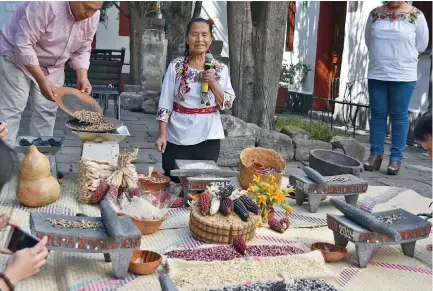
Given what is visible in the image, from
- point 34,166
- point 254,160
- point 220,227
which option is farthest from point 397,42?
point 34,166

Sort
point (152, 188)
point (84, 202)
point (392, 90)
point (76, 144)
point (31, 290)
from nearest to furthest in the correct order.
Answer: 1. point (31, 290)
2. point (84, 202)
3. point (152, 188)
4. point (392, 90)
5. point (76, 144)

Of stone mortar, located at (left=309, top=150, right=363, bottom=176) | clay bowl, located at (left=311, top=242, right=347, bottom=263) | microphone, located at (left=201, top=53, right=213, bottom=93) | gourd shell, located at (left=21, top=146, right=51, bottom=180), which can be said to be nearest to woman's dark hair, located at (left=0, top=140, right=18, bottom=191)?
gourd shell, located at (left=21, top=146, right=51, bottom=180)

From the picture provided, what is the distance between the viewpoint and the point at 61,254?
9.02ft

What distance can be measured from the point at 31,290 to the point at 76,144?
394cm

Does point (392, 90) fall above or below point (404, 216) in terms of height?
above

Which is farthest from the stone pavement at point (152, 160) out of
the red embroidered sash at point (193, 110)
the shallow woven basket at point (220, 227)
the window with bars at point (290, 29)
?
the window with bars at point (290, 29)

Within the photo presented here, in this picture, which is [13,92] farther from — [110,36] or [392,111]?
[110,36]

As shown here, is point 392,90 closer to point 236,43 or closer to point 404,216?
point 236,43

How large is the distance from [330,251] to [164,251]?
0.97 meters

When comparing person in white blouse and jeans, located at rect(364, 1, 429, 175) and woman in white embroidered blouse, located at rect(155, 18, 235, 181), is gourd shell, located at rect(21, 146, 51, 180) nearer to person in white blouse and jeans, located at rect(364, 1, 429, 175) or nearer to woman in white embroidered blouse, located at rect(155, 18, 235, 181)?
woman in white embroidered blouse, located at rect(155, 18, 235, 181)

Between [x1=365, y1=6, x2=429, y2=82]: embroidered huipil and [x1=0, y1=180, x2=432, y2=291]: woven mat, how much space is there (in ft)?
8.12

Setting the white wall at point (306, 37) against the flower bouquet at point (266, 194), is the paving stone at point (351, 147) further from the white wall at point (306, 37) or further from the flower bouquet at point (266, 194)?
the white wall at point (306, 37)

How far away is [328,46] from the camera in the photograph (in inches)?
484

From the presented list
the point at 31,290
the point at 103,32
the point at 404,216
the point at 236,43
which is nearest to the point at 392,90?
the point at 236,43
